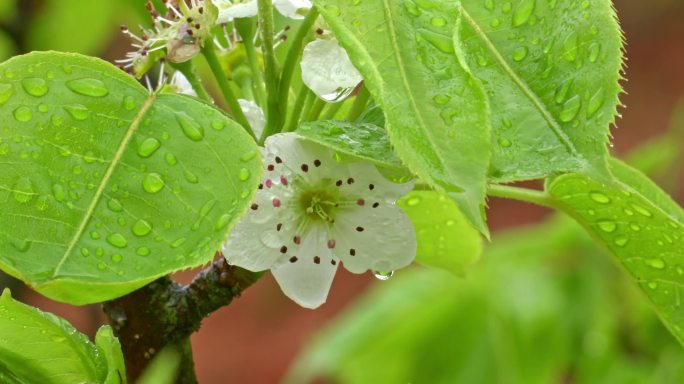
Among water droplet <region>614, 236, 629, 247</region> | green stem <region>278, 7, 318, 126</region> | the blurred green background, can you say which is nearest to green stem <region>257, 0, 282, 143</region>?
green stem <region>278, 7, 318, 126</region>

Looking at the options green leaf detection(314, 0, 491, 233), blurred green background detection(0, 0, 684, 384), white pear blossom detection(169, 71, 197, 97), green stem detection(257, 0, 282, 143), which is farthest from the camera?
blurred green background detection(0, 0, 684, 384)

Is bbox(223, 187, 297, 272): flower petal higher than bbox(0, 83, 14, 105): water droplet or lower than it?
lower

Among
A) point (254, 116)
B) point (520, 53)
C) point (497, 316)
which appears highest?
point (520, 53)

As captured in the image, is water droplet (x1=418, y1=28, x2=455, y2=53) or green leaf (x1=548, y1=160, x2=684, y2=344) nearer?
water droplet (x1=418, y1=28, x2=455, y2=53)

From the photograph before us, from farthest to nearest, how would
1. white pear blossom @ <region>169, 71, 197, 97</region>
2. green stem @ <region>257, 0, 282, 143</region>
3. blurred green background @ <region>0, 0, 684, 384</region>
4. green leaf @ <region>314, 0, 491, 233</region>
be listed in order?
blurred green background @ <region>0, 0, 684, 384</region> → white pear blossom @ <region>169, 71, 197, 97</region> → green stem @ <region>257, 0, 282, 143</region> → green leaf @ <region>314, 0, 491, 233</region>

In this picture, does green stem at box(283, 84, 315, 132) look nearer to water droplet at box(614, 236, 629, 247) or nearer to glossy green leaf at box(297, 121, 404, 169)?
glossy green leaf at box(297, 121, 404, 169)

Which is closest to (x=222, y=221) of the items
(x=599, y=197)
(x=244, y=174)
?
(x=244, y=174)

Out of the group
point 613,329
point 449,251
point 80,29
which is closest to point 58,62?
point 449,251

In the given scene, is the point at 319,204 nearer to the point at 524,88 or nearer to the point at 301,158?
the point at 301,158
